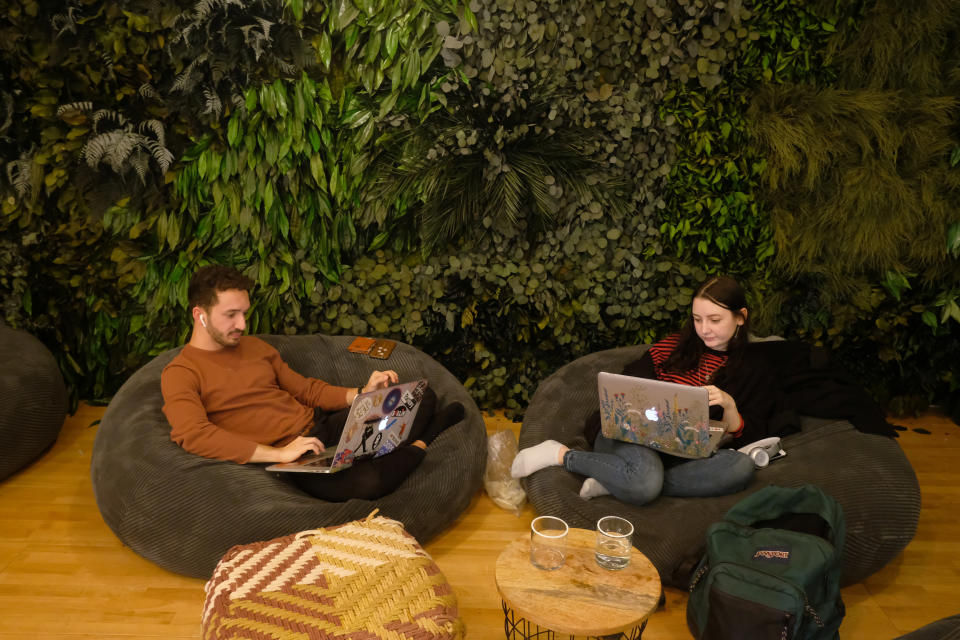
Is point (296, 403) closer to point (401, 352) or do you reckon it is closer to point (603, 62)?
point (401, 352)

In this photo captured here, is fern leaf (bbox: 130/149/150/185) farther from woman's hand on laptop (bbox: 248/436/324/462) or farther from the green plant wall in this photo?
woman's hand on laptop (bbox: 248/436/324/462)

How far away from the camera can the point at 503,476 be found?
2.81 meters

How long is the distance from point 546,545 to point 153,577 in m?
1.38

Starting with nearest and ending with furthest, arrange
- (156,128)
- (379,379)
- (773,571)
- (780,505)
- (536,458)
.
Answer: (773,571)
(780,505)
(536,458)
(379,379)
(156,128)

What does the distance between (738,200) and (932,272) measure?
0.94m

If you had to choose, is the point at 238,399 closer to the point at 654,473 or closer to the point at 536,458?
the point at 536,458

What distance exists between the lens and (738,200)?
323 centimetres

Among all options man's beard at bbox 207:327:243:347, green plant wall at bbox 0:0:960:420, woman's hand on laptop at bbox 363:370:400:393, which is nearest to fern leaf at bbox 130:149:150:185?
green plant wall at bbox 0:0:960:420

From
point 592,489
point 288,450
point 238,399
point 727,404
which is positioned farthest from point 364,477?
point 727,404

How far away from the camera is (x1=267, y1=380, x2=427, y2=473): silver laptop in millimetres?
2227

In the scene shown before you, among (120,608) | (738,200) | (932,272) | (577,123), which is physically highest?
(577,123)

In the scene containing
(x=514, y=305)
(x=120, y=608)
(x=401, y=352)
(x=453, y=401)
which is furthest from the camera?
(x=514, y=305)

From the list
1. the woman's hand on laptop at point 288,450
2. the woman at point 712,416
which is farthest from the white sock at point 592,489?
the woman's hand on laptop at point 288,450

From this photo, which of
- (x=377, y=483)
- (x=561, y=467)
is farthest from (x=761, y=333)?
(x=377, y=483)
